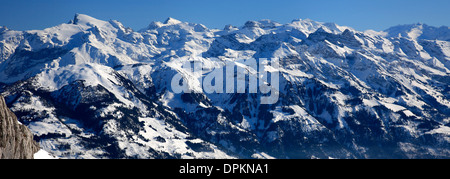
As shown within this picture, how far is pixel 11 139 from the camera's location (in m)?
160

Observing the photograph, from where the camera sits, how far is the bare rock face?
155 meters

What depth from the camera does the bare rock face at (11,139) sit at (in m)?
155
